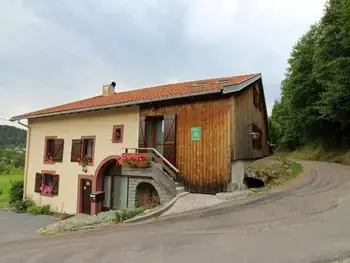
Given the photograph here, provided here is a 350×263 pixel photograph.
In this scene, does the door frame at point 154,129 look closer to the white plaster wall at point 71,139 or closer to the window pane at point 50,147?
the white plaster wall at point 71,139

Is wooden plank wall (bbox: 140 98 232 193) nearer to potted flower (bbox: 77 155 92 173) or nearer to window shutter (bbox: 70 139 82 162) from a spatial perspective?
potted flower (bbox: 77 155 92 173)

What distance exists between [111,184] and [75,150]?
3048 mm

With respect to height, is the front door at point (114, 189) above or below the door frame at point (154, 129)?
below

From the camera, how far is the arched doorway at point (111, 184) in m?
12.7

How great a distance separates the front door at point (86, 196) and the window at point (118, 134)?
2.88 meters

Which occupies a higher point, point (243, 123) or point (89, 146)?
point (243, 123)

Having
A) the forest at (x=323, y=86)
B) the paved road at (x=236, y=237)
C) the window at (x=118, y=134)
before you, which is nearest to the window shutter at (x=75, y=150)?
the window at (x=118, y=134)

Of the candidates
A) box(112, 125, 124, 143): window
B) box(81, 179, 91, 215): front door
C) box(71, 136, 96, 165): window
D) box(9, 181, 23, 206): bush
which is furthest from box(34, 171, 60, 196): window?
box(112, 125, 124, 143): window

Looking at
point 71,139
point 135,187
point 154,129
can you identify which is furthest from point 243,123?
point 71,139

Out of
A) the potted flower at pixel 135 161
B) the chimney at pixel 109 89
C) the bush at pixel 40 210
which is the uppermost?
the chimney at pixel 109 89

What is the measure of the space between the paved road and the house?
2.32m

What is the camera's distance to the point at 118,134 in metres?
12.9

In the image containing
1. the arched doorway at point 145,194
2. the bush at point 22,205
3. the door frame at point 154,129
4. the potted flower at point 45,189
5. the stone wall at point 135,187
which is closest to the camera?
the stone wall at point 135,187

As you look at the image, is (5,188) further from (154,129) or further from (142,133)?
(154,129)
